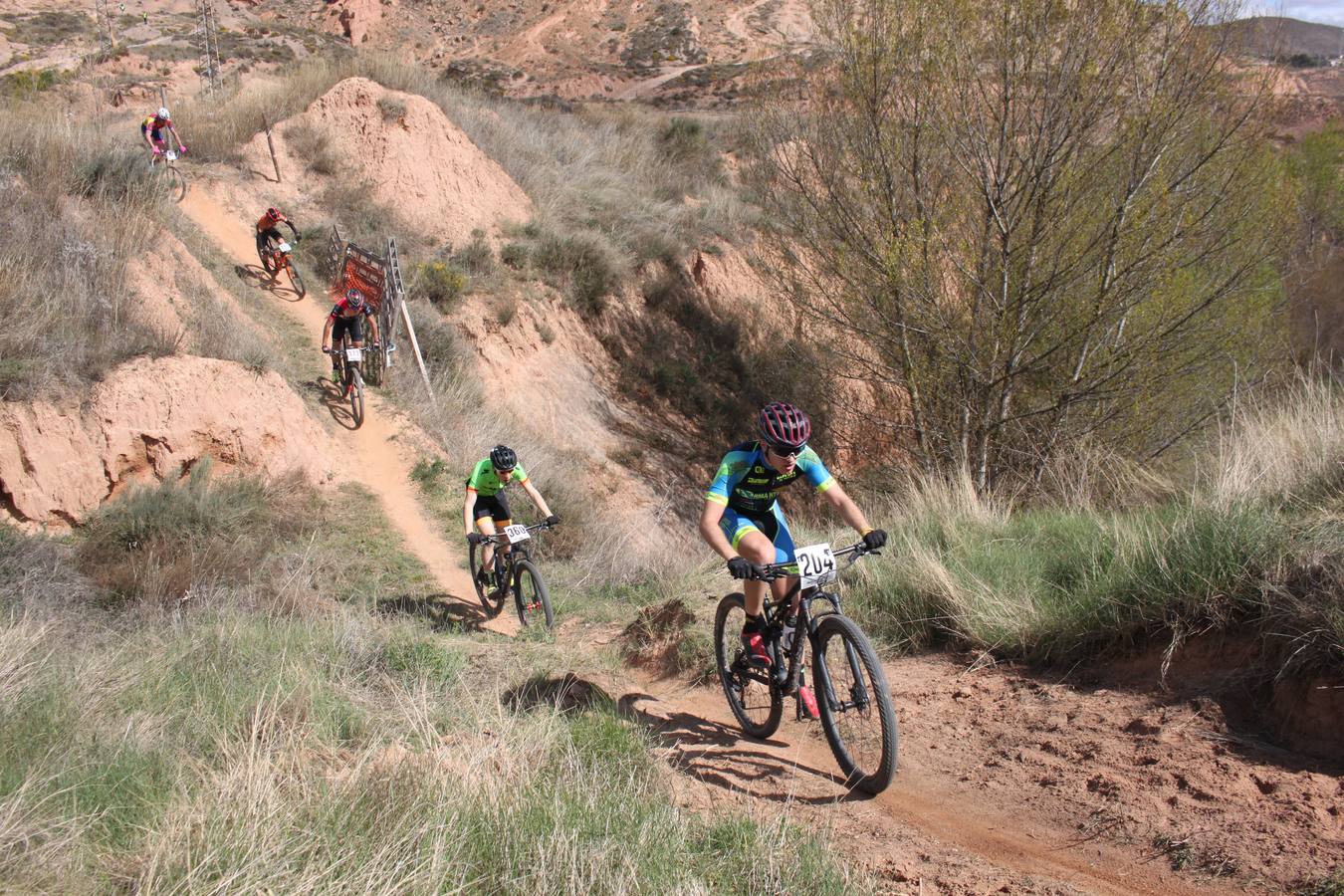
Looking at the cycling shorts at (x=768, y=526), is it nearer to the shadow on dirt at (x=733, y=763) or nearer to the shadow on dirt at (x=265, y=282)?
the shadow on dirt at (x=733, y=763)

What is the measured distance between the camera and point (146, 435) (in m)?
9.63

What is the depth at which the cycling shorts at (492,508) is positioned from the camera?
28.0 feet

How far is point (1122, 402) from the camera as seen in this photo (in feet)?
37.8

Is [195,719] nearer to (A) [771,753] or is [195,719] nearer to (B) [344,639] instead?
(B) [344,639]

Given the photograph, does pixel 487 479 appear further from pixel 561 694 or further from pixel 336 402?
pixel 336 402

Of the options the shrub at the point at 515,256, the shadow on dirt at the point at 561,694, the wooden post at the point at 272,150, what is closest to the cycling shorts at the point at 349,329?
the shrub at the point at 515,256

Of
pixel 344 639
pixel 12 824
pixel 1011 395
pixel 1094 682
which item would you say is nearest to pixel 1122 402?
pixel 1011 395

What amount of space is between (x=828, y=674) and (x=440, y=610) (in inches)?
212

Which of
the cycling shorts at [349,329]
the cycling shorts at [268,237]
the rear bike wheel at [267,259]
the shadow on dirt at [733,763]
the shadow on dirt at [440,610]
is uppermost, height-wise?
the cycling shorts at [268,237]

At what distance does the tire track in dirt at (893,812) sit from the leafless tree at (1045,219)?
582 centimetres

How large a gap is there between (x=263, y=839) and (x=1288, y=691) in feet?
14.3

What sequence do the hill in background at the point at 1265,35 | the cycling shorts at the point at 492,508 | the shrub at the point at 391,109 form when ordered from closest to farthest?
1. the cycling shorts at the point at 492,508
2. the hill in background at the point at 1265,35
3. the shrub at the point at 391,109

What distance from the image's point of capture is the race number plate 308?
4.40 metres

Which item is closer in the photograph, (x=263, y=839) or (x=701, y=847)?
(x=263, y=839)
